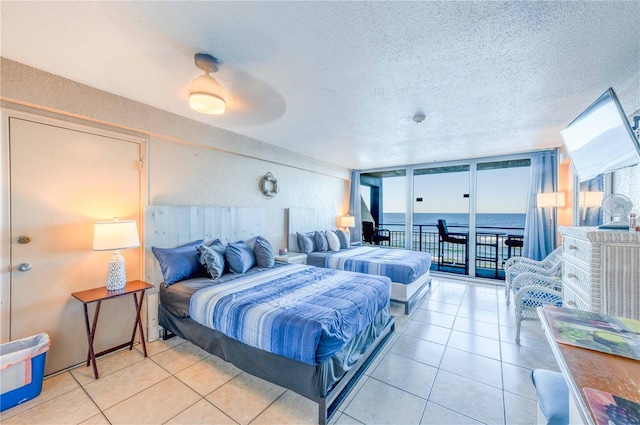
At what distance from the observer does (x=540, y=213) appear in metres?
4.34

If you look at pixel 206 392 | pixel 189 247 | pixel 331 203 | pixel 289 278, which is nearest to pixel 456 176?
pixel 331 203

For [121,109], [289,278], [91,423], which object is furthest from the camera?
[289,278]

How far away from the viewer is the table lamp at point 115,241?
2217 mm

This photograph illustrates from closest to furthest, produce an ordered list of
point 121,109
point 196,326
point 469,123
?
point 196,326, point 121,109, point 469,123

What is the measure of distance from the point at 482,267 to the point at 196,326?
6426mm

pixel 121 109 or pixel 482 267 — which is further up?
pixel 121 109

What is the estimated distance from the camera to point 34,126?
211 cm

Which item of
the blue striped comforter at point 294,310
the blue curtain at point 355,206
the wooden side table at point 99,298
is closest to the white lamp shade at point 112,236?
the wooden side table at point 99,298

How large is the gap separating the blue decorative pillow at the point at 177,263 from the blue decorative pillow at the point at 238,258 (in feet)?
1.03

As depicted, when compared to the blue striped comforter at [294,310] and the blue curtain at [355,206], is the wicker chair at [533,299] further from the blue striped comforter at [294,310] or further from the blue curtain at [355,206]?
the blue curtain at [355,206]

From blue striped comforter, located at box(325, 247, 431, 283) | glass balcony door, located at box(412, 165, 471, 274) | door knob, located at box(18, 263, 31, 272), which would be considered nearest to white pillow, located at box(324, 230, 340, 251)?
blue striped comforter, located at box(325, 247, 431, 283)

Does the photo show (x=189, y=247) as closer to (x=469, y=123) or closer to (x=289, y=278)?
(x=289, y=278)

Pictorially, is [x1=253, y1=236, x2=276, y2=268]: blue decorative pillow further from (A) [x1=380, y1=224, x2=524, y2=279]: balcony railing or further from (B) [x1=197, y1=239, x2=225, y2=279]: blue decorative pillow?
(A) [x1=380, y1=224, x2=524, y2=279]: balcony railing

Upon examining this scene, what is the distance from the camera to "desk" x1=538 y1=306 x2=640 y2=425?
0.70 metres
